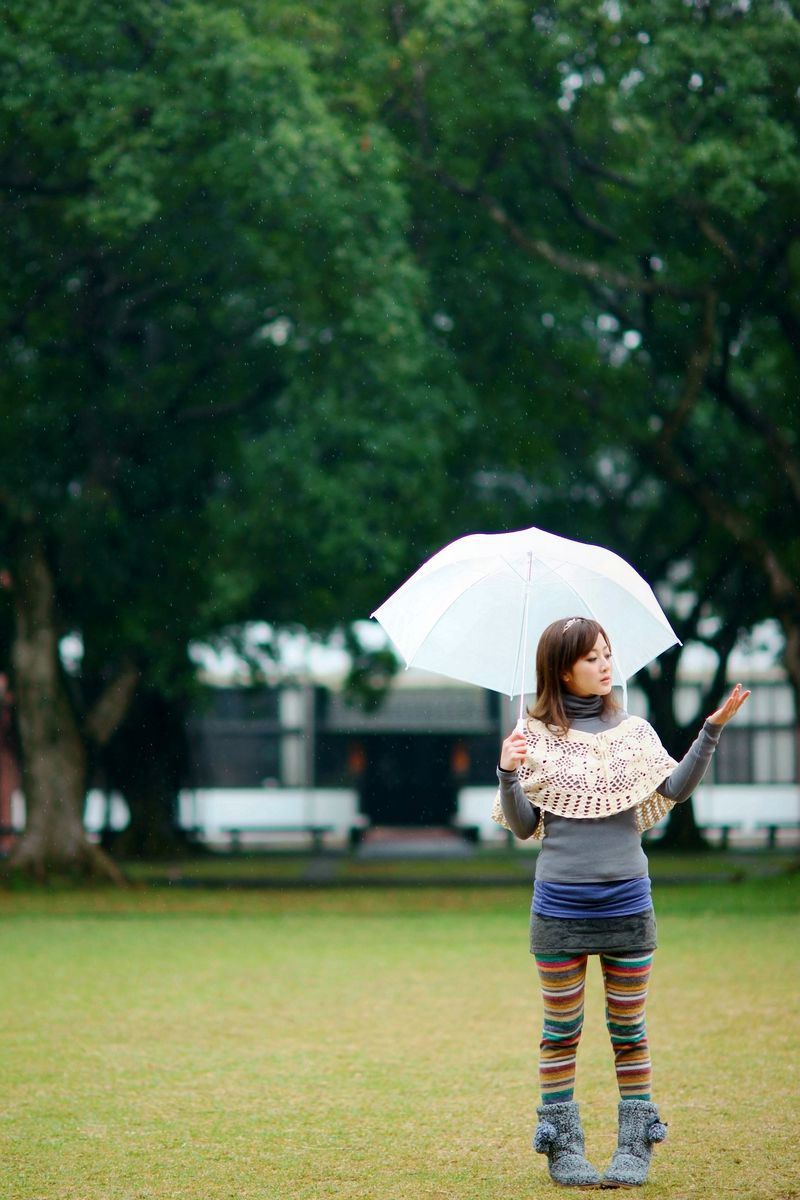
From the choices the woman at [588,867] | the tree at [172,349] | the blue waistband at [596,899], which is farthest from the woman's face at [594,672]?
the tree at [172,349]

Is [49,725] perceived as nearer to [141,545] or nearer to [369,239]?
[141,545]

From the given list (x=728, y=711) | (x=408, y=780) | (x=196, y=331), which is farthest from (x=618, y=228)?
(x=408, y=780)

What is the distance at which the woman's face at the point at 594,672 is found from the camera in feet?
16.9

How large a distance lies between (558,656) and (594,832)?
1.92ft

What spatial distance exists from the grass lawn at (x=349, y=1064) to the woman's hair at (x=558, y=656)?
60.6 inches

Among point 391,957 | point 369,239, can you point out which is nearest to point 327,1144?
point 391,957

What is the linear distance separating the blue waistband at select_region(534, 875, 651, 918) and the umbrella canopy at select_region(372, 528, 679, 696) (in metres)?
0.71

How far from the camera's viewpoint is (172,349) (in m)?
22.6

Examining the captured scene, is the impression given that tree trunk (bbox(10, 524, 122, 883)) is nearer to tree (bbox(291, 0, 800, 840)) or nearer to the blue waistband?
tree (bbox(291, 0, 800, 840))

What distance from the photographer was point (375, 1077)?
7.46m

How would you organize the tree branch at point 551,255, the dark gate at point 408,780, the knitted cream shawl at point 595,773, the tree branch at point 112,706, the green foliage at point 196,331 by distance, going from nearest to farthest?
the knitted cream shawl at point 595,773
the green foliage at point 196,331
the tree branch at point 551,255
the tree branch at point 112,706
the dark gate at point 408,780

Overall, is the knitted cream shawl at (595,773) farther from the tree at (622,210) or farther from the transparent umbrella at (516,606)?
the tree at (622,210)

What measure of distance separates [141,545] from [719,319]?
8.48 m

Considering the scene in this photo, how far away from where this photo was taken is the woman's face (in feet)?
16.9
